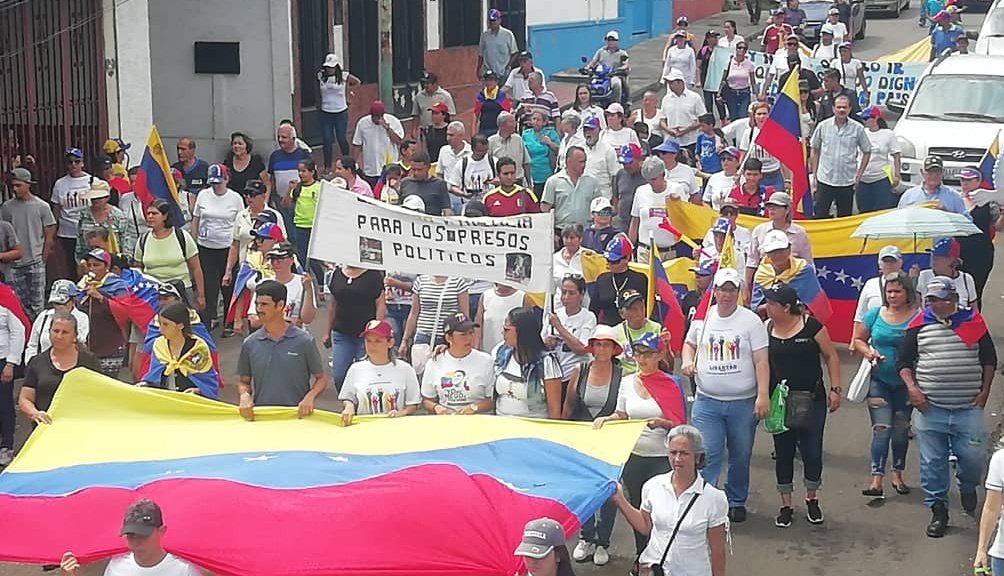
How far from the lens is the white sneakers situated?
988 centimetres

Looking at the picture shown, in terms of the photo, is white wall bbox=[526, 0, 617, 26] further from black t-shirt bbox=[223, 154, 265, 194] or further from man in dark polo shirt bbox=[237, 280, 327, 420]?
man in dark polo shirt bbox=[237, 280, 327, 420]

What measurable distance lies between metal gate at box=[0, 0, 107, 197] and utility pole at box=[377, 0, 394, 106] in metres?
8.45

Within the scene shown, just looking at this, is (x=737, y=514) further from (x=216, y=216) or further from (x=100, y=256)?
(x=216, y=216)

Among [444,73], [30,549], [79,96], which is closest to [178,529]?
[30,549]

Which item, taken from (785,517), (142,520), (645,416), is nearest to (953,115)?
(785,517)

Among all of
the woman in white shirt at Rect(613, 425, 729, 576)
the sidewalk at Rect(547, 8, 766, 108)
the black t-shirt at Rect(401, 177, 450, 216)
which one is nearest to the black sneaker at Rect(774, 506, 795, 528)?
the woman in white shirt at Rect(613, 425, 729, 576)

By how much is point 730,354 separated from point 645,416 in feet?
3.24

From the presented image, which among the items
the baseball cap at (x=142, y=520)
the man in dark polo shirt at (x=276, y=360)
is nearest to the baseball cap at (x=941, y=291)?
the man in dark polo shirt at (x=276, y=360)

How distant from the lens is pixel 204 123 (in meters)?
22.3

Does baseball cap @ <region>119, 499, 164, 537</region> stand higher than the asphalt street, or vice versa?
baseball cap @ <region>119, 499, 164, 537</region>

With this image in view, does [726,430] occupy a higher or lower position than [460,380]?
lower

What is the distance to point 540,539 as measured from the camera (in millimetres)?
6875

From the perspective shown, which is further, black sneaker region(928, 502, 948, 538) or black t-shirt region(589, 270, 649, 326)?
black t-shirt region(589, 270, 649, 326)

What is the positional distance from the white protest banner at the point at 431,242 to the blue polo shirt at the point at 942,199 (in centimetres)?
475
